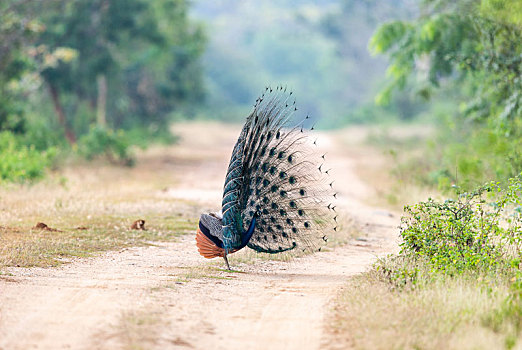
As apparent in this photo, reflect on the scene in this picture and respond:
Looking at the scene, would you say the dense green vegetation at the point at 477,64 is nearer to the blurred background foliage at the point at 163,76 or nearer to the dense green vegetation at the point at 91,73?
the blurred background foliage at the point at 163,76

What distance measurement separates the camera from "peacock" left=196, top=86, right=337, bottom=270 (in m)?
7.76

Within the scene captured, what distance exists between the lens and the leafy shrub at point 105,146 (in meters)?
20.7

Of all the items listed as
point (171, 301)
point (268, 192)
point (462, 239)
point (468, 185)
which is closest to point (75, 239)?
point (268, 192)

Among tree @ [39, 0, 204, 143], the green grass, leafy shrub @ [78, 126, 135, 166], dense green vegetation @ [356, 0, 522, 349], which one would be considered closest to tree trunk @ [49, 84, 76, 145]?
tree @ [39, 0, 204, 143]

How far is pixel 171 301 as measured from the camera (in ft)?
21.3

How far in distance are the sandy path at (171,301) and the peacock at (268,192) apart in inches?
17.2

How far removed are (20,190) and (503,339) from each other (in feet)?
34.0

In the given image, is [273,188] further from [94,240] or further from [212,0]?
[212,0]

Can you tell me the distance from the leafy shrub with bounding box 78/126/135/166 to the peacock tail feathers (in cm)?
1344

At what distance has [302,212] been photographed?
791 cm

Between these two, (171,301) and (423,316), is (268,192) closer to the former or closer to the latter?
(171,301)

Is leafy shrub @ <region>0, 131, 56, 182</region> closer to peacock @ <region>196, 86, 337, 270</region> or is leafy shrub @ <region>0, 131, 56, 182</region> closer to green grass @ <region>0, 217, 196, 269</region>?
green grass @ <region>0, 217, 196, 269</region>

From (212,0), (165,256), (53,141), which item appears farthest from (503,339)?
(212,0)

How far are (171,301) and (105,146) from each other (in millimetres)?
15045
